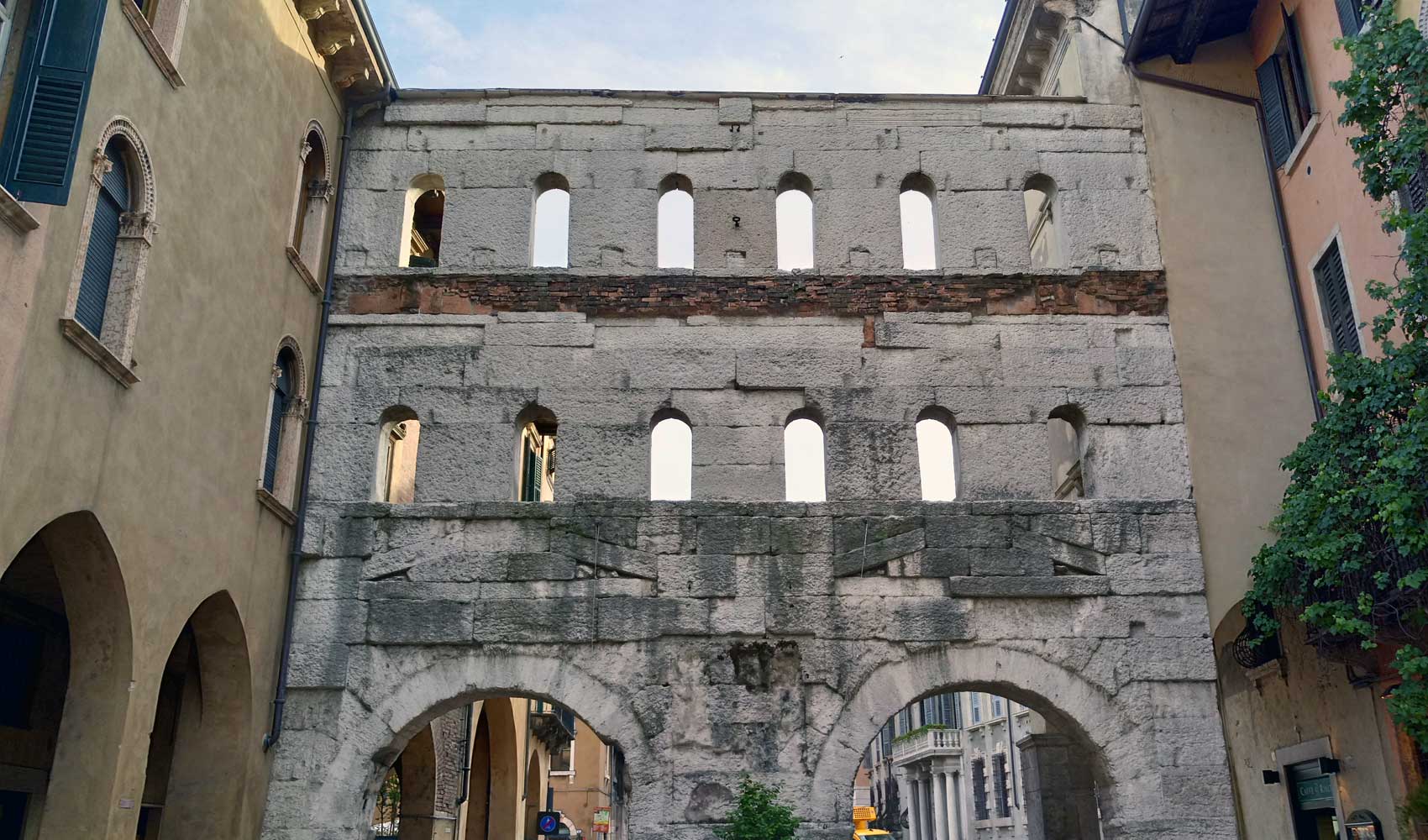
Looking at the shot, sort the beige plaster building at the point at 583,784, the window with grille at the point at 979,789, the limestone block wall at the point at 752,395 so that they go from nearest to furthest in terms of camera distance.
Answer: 1. the limestone block wall at the point at 752,395
2. the beige plaster building at the point at 583,784
3. the window with grille at the point at 979,789

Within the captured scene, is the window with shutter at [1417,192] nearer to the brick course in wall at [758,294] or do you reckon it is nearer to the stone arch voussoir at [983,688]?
the brick course in wall at [758,294]

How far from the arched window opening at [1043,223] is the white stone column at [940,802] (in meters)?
25.0

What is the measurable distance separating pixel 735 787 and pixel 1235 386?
5517 millimetres

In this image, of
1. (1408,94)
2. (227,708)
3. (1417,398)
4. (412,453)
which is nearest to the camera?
(1417,398)

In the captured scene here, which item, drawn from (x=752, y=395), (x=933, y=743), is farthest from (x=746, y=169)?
(x=933, y=743)

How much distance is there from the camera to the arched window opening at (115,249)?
7.38 metres

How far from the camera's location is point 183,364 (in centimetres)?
851

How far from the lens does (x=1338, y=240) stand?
33.8 ft

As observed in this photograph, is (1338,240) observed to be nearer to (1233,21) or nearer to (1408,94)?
(1408,94)

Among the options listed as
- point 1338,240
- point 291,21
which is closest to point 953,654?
point 1338,240

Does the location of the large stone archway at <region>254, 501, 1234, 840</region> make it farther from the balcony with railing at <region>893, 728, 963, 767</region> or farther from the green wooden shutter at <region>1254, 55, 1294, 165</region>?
the balcony with railing at <region>893, 728, 963, 767</region>

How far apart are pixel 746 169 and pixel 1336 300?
529cm

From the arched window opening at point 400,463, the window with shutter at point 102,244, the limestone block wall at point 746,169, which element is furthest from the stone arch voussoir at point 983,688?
the arched window opening at point 400,463

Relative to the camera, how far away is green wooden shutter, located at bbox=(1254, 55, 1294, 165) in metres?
11.3
